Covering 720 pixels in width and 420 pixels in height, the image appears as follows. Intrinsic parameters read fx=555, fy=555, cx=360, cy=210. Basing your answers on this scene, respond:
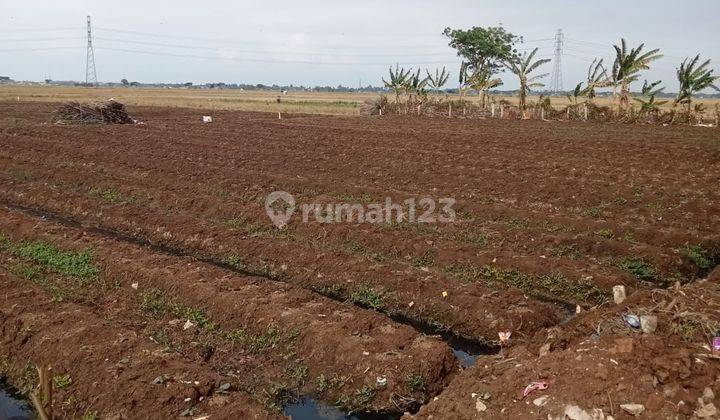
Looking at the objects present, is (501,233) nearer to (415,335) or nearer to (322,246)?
(322,246)

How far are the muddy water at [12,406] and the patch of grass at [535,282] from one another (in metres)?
5.84

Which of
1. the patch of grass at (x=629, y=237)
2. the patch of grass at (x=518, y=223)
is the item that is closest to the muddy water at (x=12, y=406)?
the patch of grass at (x=518, y=223)

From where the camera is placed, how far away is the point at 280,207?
12.2 metres

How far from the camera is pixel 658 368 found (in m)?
4.44

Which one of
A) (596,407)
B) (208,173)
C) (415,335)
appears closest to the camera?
(596,407)

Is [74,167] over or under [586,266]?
over

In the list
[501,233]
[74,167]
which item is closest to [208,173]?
[74,167]

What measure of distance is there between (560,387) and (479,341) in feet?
8.68

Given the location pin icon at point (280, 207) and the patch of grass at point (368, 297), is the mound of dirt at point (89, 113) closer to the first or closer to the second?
the location pin icon at point (280, 207)

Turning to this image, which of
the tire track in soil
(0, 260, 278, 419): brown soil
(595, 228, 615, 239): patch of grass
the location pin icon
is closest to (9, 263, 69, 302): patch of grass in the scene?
(0, 260, 278, 419): brown soil

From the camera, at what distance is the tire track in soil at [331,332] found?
230 inches

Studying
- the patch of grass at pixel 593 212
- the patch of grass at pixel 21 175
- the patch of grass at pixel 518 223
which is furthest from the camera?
the patch of grass at pixel 21 175

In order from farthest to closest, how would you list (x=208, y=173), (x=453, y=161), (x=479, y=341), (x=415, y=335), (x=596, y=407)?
(x=453, y=161) < (x=208, y=173) < (x=479, y=341) < (x=415, y=335) < (x=596, y=407)

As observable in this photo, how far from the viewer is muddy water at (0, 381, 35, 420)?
5.47m
